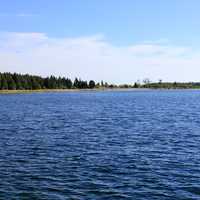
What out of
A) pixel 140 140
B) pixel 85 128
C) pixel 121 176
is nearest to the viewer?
pixel 121 176

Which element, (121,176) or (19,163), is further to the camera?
(19,163)

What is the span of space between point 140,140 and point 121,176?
51.2 feet

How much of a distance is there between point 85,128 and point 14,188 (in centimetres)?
2982

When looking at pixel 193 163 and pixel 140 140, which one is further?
pixel 140 140

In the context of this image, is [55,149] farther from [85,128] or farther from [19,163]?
[85,128]

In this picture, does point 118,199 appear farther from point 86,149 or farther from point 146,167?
point 86,149

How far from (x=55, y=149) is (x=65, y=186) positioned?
11874 millimetres

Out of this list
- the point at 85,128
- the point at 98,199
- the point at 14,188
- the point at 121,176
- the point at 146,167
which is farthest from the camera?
the point at 85,128

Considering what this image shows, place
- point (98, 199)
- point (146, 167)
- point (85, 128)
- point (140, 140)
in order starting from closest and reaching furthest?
point (98, 199) → point (146, 167) → point (140, 140) → point (85, 128)

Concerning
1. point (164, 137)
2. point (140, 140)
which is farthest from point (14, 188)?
point (164, 137)

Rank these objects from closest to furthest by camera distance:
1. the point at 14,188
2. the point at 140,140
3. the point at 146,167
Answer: the point at 14,188, the point at 146,167, the point at 140,140

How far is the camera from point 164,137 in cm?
4334

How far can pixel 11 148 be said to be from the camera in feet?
117

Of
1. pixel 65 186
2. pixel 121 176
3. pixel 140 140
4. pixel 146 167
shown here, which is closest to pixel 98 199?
pixel 65 186
